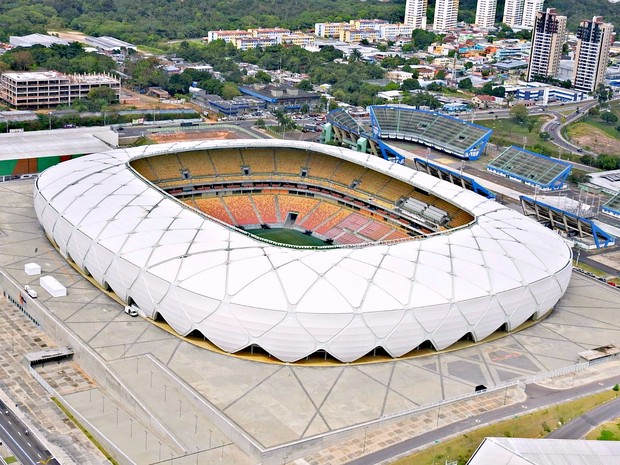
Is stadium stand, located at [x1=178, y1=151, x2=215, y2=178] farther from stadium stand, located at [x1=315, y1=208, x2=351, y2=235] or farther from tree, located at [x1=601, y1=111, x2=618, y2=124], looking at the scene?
tree, located at [x1=601, y1=111, x2=618, y2=124]

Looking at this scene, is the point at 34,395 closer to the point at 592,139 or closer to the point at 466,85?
the point at 592,139

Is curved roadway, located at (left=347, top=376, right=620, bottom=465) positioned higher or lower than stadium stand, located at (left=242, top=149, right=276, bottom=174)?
lower

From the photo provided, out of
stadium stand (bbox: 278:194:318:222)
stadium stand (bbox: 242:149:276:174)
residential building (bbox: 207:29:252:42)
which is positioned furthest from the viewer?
residential building (bbox: 207:29:252:42)

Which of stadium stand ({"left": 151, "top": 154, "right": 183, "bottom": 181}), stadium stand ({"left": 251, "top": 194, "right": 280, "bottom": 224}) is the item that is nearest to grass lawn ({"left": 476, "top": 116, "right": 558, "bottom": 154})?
stadium stand ({"left": 251, "top": 194, "right": 280, "bottom": 224})

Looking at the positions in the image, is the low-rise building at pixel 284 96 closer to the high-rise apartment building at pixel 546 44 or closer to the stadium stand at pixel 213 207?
the high-rise apartment building at pixel 546 44

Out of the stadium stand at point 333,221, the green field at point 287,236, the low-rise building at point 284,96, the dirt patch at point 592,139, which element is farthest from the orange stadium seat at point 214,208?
the dirt patch at point 592,139

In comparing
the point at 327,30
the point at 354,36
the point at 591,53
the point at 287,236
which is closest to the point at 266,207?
the point at 287,236

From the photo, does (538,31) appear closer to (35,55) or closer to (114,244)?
(35,55)

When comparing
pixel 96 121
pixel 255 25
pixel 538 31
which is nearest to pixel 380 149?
pixel 96 121
